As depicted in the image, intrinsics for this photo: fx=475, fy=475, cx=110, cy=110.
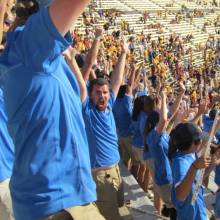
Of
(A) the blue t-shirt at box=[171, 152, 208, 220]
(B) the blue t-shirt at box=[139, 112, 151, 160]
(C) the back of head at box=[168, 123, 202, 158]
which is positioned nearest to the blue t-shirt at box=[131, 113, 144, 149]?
(B) the blue t-shirt at box=[139, 112, 151, 160]

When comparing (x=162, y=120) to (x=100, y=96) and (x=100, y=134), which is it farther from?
(x=100, y=96)

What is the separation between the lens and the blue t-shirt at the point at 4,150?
2.60 meters

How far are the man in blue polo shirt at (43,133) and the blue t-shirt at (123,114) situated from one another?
4164 mm

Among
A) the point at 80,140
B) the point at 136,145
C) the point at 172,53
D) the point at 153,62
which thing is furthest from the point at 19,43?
the point at 172,53

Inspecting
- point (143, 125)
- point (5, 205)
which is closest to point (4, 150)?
point (5, 205)

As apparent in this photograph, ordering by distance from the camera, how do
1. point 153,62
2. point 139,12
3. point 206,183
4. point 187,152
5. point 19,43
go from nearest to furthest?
point 19,43
point 187,152
point 206,183
point 153,62
point 139,12

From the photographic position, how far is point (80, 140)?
1812mm

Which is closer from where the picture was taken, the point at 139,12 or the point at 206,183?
the point at 206,183

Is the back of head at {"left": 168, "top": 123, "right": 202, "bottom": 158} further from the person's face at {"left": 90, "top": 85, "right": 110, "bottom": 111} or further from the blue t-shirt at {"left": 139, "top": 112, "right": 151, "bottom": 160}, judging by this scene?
the blue t-shirt at {"left": 139, "top": 112, "right": 151, "bottom": 160}

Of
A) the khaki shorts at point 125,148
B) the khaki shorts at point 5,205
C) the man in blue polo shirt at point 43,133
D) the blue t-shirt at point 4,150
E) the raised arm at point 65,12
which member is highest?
the raised arm at point 65,12

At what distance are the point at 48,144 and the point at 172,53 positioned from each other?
2323 cm

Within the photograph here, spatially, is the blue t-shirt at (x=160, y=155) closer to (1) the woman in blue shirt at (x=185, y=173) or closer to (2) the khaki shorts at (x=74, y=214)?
(1) the woman in blue shirt at (x=185, y=173)

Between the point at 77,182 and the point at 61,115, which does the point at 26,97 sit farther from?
the point at 77,182

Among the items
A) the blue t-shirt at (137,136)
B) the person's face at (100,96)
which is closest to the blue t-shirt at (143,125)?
the blue t-shirt at (137,136)
